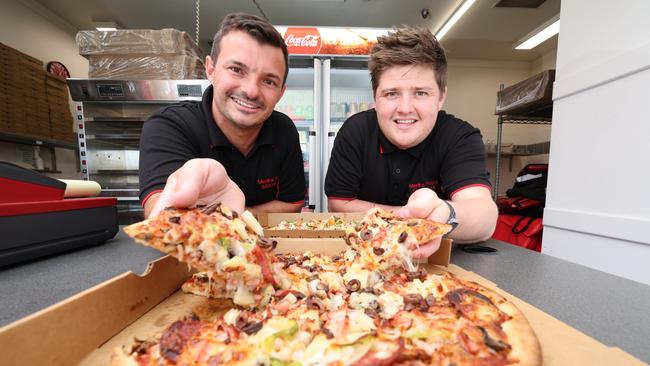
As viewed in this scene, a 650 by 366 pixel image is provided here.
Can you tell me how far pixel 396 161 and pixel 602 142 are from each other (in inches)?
50.0

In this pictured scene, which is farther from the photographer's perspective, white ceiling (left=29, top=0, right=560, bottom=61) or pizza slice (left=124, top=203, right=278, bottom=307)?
white ceiling (left=29, top=0, right=560, bottom=61)

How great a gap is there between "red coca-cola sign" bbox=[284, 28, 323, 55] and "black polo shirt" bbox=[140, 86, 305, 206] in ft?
4.97

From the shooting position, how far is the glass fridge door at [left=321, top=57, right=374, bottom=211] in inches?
136

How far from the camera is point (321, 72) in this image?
11.3 ft

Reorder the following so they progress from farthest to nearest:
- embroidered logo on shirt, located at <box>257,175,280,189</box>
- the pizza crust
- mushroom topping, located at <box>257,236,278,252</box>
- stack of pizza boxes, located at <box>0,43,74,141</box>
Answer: stack of pizza boxes, located at <box>0,43,74,141</box> < embroidered logo on shirt, located at <box>257,175,280,189</box> < mushroom topping, located at <box>257,236,278,252</box> < the pizza crust

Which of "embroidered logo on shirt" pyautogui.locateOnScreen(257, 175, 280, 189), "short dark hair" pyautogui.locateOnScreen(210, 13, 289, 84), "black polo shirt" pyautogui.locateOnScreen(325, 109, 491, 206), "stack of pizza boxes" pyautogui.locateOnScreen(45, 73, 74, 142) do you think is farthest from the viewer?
"stack of pizza boxes" pyautogui.locateOnScreen(45, 73, 74, 142)

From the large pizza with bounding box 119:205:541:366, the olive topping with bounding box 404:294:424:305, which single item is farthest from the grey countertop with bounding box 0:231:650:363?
the olive topping with bounding box 404:294:424:305

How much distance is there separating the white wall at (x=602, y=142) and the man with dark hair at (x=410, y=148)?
80 cm

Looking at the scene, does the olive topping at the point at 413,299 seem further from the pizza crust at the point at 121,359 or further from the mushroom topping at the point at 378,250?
the pizza crust at the point at 121,359

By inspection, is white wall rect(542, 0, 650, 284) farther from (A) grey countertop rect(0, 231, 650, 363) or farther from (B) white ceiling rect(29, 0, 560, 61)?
(B) white ceiling rect(29, 0, 560, 61)

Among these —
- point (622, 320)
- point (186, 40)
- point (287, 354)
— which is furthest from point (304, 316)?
Result: point (186, 40)

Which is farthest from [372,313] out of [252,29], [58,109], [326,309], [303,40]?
[58,109]

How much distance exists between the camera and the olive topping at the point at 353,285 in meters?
0.87

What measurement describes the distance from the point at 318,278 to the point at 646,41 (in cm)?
215
